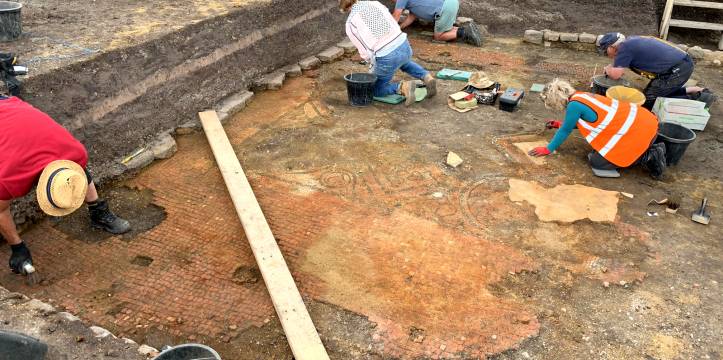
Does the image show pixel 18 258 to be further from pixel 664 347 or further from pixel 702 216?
pixel 702 216

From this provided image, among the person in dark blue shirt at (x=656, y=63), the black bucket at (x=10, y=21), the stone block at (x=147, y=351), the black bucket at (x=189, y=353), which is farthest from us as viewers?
the person in dark blue shirt at (x=656, y=63)

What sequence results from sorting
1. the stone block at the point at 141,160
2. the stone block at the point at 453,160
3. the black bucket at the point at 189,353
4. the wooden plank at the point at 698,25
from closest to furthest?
the black bucket at the point at 189,353 → the stone block at the point at 141,160 → the stone block at the point at 453,160 → the wooden plank at the point at 698,25

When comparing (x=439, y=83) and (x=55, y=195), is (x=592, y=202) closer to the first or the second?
(x=439, y=83)

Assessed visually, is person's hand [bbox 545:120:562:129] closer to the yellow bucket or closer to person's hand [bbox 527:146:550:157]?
person's hand [bbox 527:146:550:157]

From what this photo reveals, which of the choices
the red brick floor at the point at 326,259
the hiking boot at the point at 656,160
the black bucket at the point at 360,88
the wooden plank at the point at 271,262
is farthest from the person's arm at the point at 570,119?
the wooden plank at the point at 271,262

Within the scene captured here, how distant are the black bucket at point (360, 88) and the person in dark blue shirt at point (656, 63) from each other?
9.75 ft

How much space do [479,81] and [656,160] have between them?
110 inches

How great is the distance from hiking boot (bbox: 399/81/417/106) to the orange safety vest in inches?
83.2

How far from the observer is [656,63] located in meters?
6.27

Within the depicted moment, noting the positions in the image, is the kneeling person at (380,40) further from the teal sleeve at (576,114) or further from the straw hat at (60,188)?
the straw hat at (60,188)

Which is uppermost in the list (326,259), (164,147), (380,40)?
(380,40)

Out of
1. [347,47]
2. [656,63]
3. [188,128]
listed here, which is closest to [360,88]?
[188,128]

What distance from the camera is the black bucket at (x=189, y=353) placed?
9.18ft

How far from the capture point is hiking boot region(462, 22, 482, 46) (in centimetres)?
907
